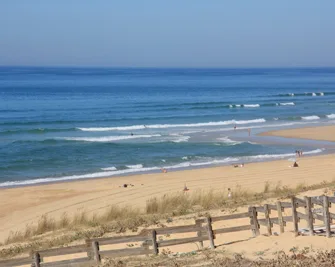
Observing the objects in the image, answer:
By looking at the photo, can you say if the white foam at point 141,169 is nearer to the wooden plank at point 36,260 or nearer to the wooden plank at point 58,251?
the wooden plank at point 58,251

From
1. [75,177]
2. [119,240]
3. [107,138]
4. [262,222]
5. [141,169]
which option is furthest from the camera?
[107,138]

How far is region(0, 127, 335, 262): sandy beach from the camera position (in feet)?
81.9

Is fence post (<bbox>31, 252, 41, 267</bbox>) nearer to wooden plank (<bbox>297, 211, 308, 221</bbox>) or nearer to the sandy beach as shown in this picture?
wooden plank (<bbox>297, 211, 308, 221</bbox>)

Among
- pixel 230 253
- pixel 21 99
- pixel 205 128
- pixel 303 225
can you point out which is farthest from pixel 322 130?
pixel 21 99

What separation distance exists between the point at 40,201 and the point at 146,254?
1351 cm

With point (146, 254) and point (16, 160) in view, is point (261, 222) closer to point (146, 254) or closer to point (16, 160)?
point (146, 254)

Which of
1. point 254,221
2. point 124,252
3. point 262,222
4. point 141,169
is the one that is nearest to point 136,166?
point 141,169

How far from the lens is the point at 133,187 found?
95.0ft

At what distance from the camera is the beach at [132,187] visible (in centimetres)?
2494

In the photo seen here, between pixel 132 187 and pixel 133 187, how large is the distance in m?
0.05

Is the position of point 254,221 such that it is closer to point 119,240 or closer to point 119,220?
point 119,240

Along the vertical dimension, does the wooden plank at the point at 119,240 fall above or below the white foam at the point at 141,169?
above

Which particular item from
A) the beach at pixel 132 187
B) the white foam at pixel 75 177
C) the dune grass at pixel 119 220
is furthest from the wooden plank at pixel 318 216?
the white foam at pixel 75 177

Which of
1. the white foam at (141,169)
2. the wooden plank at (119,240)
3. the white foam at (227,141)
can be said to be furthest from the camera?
the white foam at (227,141)
